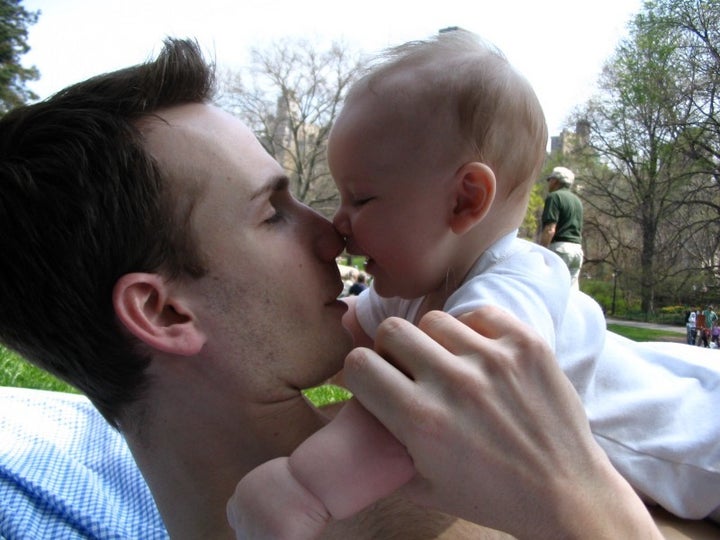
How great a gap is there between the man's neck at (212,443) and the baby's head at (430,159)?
445 millimetres

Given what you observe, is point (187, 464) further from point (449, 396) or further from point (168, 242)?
point (449, 396)

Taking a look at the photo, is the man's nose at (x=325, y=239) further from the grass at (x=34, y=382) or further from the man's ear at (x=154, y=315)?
the grass at (x=34, y=382)

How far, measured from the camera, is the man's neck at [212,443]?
1.42 metres

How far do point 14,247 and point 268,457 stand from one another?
31.6 inches

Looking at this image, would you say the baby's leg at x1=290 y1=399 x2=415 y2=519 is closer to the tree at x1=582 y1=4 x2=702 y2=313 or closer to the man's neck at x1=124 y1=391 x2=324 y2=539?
the man's neck at x1=124 y1=391 x2=324 y2=539

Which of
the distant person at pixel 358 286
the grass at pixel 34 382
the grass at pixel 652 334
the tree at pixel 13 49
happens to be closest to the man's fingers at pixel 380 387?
the grass at pixel 34 382

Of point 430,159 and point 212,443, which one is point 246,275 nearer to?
point 212,443

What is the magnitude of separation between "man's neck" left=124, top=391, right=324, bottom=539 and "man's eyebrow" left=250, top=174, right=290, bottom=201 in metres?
0.51

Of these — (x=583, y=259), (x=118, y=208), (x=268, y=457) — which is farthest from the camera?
(x=583, y=259)

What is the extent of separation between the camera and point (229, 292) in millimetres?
1359

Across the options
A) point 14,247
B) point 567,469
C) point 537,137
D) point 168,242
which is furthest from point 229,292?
point 537,137

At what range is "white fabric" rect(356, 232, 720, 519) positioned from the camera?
1430 millimetres

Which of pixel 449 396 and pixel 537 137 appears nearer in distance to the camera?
pixel 449 396

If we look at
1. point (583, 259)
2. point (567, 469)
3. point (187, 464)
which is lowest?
point (583, 259)
